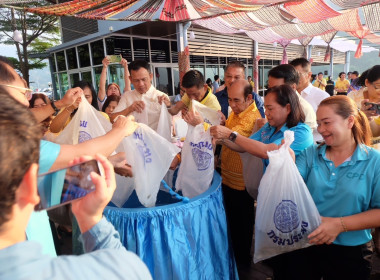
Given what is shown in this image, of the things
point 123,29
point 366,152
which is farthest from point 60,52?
point 366,152

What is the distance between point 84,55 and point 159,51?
3278mm

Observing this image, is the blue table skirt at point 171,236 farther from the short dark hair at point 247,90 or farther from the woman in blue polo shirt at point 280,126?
the short dark hair at point 247,90

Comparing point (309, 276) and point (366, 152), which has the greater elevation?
point (366, 152)

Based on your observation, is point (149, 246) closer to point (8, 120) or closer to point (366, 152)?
point (8, 120)

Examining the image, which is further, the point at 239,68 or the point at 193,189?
the point at 239,68

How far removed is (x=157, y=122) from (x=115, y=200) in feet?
2.67

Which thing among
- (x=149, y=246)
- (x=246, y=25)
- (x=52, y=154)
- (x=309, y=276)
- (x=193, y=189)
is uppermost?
(x=246, y=25)

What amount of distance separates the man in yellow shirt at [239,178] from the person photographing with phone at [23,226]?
1.38 meters

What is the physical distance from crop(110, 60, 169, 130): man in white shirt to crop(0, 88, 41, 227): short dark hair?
1584 millimetres

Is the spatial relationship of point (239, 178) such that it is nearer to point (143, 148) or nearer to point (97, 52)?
point (143, 148)

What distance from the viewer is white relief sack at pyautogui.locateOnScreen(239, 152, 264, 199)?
67.5 inches

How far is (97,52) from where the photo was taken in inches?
375

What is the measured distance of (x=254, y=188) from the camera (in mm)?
1720

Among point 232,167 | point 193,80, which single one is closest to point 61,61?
point 193,80
